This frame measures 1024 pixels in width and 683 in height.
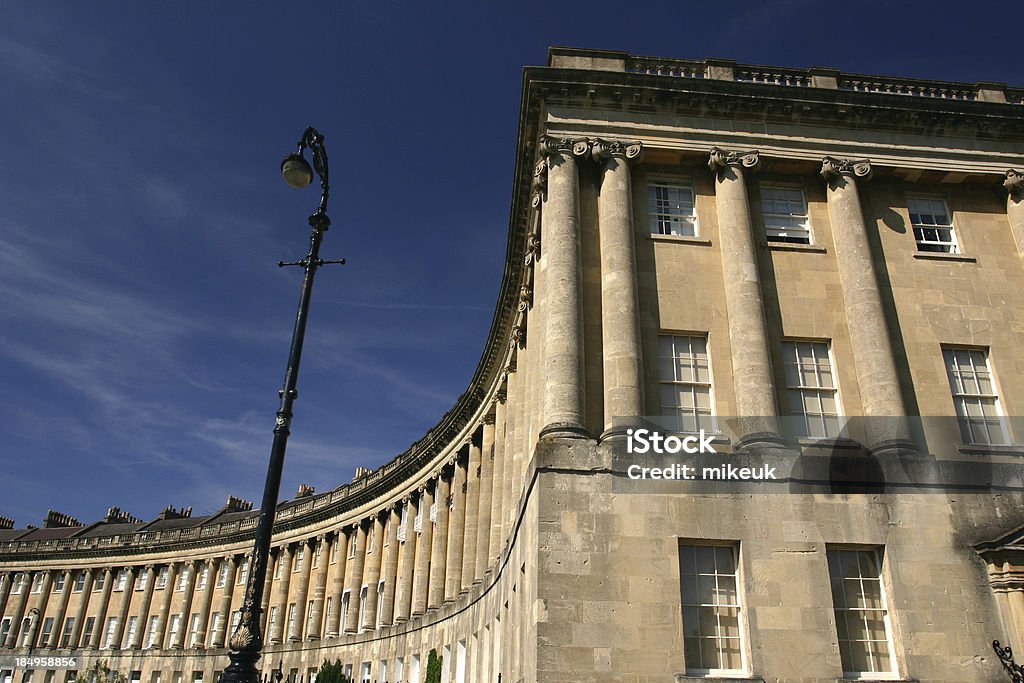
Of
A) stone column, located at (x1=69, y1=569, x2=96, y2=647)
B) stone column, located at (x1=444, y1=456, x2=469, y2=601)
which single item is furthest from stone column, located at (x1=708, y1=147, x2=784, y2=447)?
stone column, located at (x1=69, y1=569, x2=96, y2=647)

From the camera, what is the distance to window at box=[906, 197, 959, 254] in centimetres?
2181

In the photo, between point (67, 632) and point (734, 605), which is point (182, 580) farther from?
→ point (734, 605)

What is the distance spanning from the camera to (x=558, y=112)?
2128cm

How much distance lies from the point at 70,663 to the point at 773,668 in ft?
257

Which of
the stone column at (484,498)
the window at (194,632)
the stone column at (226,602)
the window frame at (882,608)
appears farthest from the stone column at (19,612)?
the window frame at (882,608)

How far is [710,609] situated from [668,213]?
10639 mm

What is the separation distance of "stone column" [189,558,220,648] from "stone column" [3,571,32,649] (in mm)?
21110

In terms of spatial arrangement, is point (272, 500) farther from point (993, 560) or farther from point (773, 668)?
point (993, 560)

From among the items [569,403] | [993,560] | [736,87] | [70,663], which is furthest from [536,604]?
[70,663]

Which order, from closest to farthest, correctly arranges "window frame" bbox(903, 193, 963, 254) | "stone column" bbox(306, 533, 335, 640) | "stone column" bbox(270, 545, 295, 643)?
"window frame" bbox(903, 193, 963, 254)
"stone column" bbox(306, 533, 335, 640)
"stone column" bbox(270, 545, 295, 643)

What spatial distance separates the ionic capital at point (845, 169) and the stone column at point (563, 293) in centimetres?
680

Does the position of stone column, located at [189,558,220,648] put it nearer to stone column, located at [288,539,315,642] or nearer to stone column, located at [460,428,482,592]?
stone column, located at [288,539,315,642]

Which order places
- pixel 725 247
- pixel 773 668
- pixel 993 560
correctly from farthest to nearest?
1. pixel 725 247
2. pixel 993 560
3. pixel 773 668

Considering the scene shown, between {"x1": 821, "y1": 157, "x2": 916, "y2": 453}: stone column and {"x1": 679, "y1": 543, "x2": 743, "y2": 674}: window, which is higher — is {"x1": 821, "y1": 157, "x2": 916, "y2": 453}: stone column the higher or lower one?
the higher one
